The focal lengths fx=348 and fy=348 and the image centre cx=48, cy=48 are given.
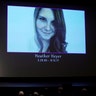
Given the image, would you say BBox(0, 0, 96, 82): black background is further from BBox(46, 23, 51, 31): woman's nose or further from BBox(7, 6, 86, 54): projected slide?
BBox(46, 23, 51, 31): woman's nose

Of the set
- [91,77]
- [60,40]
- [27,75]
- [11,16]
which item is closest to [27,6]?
[11,16]

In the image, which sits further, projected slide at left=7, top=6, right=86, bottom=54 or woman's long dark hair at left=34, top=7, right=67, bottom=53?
woman's long dark hair at left=34, top=7, right=67, bottom=53

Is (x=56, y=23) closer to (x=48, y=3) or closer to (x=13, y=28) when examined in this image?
(x=48, y=3)

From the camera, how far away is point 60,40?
21.1 ft

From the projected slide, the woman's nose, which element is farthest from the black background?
the woman's nose

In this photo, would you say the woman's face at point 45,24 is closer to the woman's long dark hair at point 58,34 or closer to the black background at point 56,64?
the woman's long dark hair at point 58,34

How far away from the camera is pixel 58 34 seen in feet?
21.2

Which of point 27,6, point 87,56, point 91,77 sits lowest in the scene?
point 91,77

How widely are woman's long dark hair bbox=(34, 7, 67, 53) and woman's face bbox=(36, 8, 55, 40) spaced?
0.20 ft

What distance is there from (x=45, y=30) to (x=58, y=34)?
25 cm

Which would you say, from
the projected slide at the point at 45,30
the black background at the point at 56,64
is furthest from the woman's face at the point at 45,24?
the black background at the point at 56,64

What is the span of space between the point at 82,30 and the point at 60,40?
0.48 metres

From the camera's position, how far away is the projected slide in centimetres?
629

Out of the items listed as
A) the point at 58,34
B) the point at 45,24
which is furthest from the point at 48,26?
the point at 58,34
